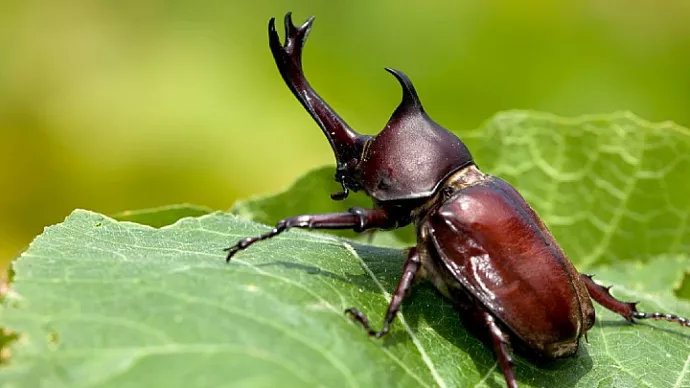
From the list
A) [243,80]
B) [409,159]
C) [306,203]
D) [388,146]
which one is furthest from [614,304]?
[243,80]

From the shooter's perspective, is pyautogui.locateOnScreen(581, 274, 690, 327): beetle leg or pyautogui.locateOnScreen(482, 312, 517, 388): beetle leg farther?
pyautogui.locateOnScreen(581, 274, 690, 327): beetle leg

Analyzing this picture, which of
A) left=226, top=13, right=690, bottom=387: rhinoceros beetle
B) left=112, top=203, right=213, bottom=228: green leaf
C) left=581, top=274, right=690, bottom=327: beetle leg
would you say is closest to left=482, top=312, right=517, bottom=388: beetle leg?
left=226, top=13, right=690, bottom=387: rhinoceros beetle

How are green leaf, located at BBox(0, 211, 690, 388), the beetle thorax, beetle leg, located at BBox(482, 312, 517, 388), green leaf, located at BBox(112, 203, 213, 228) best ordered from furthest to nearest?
1. green leaf, located at BBox(112, 203, 213, 228)
2. the beetle thorax
3. beetle leg, located at BBox(482, 312, 517, 388)
4. green leaf, located at BBox(0, 211, 690, 388)

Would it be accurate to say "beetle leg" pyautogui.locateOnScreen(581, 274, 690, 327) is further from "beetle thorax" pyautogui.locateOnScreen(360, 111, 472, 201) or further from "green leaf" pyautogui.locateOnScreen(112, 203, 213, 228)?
"green leaf" pyautogui.locateOnScreen(112, 203, 213, 228)

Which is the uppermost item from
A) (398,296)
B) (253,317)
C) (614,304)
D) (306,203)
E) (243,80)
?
(253,317)

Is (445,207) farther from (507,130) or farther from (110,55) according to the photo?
(110,55)

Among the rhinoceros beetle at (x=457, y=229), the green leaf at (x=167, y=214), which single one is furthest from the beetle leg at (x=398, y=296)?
the green leaf at (x=167, y=214)

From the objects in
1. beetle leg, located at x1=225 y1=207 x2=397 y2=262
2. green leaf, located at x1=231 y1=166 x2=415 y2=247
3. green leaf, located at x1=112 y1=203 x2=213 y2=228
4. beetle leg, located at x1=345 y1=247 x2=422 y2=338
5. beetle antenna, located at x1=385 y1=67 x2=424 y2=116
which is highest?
beetle antenna, located at x1=385 y1=67 x2=424 y2=116

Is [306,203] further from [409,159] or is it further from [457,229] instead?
[457,229]
